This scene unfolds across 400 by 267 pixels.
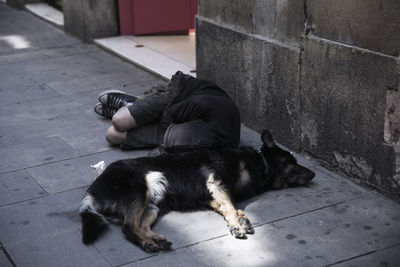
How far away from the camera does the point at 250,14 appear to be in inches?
240

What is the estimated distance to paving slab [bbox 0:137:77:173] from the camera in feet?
18.5

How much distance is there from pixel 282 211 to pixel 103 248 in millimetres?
1342

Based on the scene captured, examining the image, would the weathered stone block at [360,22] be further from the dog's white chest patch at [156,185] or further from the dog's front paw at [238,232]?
the dog's white chest patch at [156,185]

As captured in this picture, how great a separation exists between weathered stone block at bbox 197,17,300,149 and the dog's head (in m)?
0.73

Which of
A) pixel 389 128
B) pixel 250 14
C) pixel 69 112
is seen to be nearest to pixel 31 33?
pixel 69 112

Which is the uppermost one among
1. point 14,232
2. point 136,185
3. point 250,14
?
point 250,14

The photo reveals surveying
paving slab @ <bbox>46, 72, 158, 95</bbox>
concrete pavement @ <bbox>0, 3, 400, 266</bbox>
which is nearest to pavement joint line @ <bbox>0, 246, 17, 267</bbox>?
concrete pavement @ <bbox>0, 3, 400, 266</bbox>

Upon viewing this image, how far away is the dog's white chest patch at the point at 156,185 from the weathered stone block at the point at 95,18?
554 centimetres

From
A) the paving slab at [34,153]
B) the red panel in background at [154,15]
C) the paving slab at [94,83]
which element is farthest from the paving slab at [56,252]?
the red panel in background at [154,15]

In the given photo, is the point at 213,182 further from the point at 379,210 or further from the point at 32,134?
the point at 32,134

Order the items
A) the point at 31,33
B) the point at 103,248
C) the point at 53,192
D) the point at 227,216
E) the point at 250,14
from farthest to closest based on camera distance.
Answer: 1. the point at 31,33
2. the point at 250,14
3. the point at 53,192
4. the point at 227,216
5. the point at 103,248

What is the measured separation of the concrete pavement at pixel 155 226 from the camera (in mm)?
4090

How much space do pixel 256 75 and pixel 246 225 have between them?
206 centimetres

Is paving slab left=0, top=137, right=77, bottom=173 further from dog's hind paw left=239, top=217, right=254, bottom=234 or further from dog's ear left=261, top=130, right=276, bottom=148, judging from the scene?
dog's hind paw left=239, top=217, right=254, bottom=234
